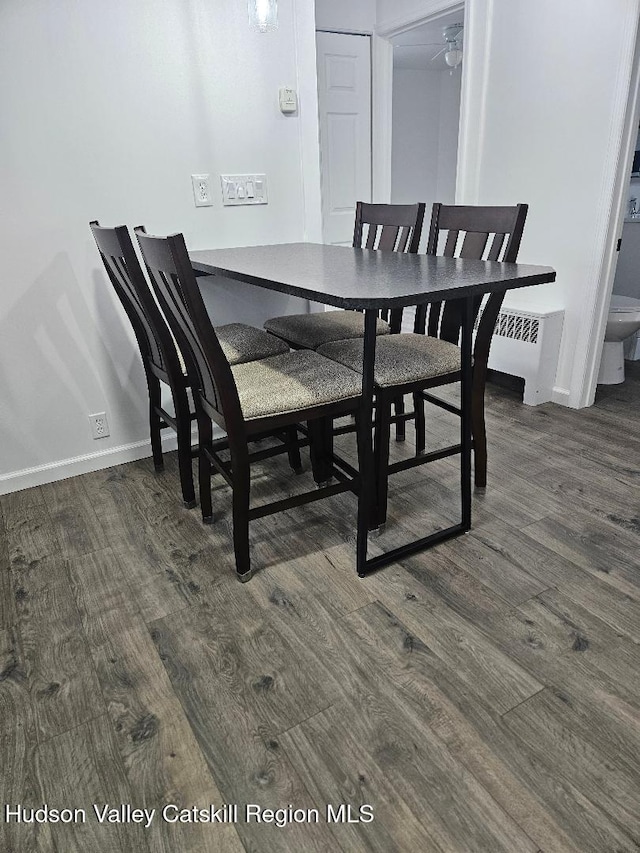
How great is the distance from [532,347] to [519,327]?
13cm

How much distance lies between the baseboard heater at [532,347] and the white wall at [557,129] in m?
0.06

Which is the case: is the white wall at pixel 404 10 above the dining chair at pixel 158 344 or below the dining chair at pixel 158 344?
above

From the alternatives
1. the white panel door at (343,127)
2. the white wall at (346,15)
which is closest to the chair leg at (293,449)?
→ the white panel door at (343,127)

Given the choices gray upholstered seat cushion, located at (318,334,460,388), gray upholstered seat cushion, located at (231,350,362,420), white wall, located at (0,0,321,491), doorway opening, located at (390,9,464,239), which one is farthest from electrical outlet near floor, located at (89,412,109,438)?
doorway opening, located at (390,9,464,239)

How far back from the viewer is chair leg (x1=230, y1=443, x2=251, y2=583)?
163 centimetres

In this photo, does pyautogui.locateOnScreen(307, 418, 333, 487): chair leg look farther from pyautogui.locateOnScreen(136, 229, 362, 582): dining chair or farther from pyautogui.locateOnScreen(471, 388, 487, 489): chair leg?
Answer: pyautogui.locateOnScreen(471, 388, 487, 489): chair leg

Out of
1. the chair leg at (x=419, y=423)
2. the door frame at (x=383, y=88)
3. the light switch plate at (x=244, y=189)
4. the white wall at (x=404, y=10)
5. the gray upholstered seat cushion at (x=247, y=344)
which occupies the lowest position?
the chair leg at (x=419, y=423)

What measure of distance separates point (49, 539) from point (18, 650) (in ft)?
1.84

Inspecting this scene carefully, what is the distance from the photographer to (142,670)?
144 cm

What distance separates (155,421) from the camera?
95.3 inches

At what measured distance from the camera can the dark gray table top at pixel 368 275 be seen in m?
1.38

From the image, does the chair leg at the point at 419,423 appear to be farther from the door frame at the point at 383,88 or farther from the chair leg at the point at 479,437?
the door frame at the point at 383,88

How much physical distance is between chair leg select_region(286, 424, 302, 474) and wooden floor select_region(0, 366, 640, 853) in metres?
0.25

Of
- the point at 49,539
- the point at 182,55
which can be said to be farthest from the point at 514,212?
the point at 49,539
